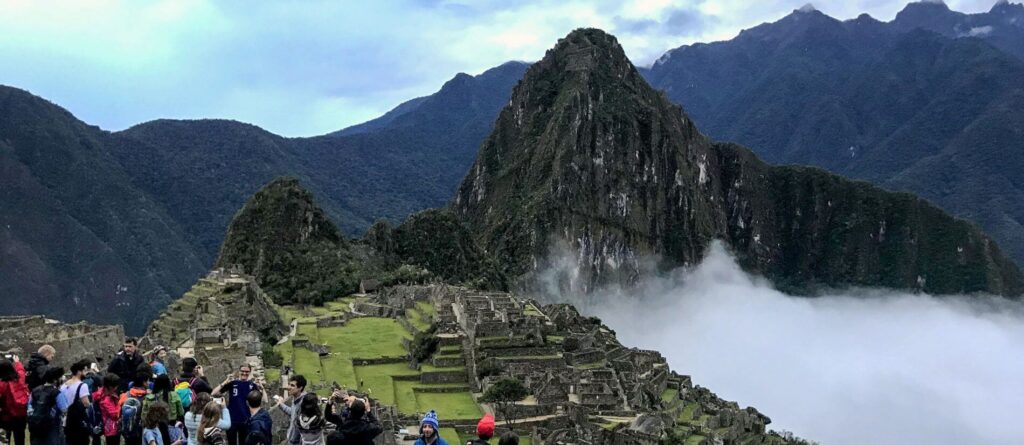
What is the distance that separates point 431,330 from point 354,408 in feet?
98.3

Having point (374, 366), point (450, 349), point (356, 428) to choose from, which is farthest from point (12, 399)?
point (450, 349)

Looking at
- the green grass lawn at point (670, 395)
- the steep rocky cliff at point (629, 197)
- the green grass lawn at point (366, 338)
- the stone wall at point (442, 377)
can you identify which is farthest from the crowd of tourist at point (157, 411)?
the steep rocky cliff at point (629, 197)

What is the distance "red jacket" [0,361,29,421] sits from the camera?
11.7m

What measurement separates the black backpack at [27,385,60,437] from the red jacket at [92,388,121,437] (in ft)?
1.88

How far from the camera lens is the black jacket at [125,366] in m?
13.0

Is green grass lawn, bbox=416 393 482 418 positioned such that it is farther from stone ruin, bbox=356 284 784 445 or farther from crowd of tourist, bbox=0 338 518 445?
crowd of tourist, bbox=0 338 518 445

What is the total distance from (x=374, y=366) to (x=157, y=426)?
27.5m

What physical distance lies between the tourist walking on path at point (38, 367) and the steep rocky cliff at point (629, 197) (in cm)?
10757

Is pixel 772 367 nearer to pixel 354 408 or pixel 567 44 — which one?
pixel 567 44

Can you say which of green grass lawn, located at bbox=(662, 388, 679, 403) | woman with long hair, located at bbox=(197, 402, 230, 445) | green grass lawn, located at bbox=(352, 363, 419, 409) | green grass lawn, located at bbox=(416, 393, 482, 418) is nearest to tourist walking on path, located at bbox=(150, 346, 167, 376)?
woman with long hair, located at bbox=(197, 402, 230, 445)

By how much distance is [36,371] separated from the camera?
40.6 feet

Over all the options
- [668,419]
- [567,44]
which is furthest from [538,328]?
[567,44]

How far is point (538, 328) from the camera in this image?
41.2 metres

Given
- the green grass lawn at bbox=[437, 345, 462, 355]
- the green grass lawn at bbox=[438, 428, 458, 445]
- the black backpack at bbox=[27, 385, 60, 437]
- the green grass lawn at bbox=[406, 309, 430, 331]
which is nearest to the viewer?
the black backpack at bbox=[27, 385, 60, 437]
